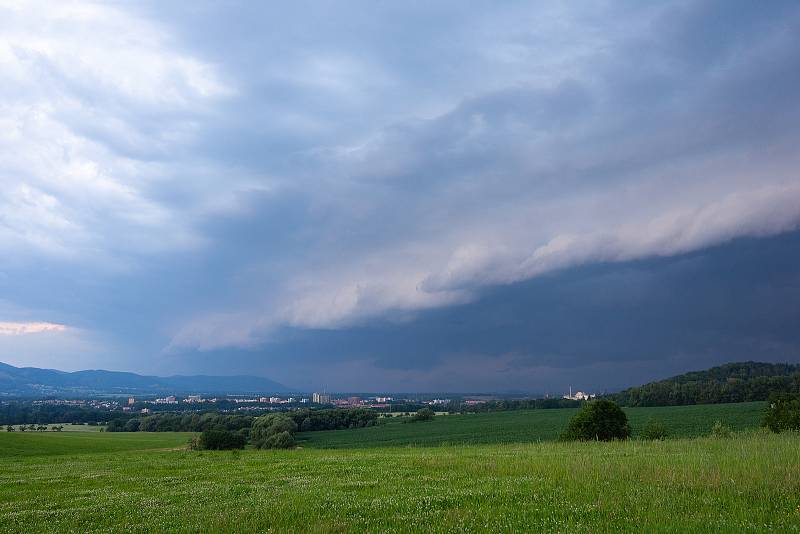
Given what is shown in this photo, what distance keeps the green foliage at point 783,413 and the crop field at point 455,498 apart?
17.2 meters

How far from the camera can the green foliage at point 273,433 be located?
64812 mm

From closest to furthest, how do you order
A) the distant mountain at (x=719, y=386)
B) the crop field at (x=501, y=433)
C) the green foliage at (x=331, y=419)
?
1. the crop field at (x=501, y=433)
2. the green foliage at (x=331, y=419)
3. the distant mountain at (x=719, y=386)

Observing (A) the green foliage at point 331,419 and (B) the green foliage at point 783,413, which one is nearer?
(B) the green foliage at point 783,413

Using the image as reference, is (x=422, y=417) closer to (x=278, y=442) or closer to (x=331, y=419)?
(x=331, y=419)

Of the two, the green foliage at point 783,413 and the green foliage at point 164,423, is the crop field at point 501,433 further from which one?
the green foliage at point 164,423

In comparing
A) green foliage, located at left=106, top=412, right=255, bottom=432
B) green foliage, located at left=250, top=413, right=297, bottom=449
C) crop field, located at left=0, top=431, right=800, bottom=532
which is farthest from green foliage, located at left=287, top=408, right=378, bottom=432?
crop field, located at left=0, top=431, right=800, bottom=532

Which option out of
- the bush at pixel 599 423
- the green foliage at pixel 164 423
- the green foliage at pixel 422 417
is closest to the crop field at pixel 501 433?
the bush at pixel 599 423

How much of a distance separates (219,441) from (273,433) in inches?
781

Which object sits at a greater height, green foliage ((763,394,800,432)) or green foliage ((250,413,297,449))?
green foliage ((763,394,800,432))

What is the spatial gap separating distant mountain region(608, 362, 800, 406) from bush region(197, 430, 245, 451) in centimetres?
7683

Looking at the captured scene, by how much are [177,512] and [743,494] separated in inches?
511

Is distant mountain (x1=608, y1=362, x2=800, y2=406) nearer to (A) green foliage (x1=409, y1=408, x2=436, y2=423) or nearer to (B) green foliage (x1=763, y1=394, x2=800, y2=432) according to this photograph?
(A) green foliage (x1=409, y1=408, x2=436, y2=423)

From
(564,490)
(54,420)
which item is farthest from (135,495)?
(54,420)

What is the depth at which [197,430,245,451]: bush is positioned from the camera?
52.4m
